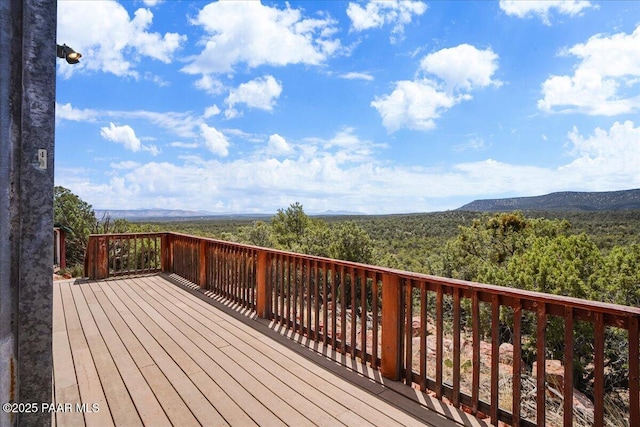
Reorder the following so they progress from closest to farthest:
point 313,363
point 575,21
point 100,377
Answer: point 100,377, point 313,363, point 575,21

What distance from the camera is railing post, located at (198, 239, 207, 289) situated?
578 centimetres

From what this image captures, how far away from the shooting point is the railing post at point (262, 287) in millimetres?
4191

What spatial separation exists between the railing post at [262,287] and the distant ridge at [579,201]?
38.0 metres

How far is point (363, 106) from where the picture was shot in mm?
16875

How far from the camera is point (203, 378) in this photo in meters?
2.66

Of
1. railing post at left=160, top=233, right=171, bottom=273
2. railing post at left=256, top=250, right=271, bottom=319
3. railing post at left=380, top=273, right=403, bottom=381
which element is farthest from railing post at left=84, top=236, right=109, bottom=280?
railing post at left=380, top=273, right=403, bottom=381

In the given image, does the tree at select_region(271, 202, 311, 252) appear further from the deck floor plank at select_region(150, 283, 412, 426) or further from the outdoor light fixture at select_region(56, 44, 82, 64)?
the outdoor light fixture at select_region(56, 44, 82, 64)

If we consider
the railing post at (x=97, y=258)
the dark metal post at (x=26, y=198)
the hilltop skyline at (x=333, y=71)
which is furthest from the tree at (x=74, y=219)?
the dark metal post at (x=26, y=198)

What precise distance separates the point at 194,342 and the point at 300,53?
10.3 metres

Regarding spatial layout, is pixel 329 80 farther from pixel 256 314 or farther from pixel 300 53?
pixel 256 314

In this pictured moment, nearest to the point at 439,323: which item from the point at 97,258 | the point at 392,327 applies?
the point at 392,327

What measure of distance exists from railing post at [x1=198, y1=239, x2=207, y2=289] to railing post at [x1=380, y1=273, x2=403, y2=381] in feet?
13.1

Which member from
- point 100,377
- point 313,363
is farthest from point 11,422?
point 313,363

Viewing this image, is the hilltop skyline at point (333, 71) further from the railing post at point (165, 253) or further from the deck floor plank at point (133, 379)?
the railing post at point (165, 253)
